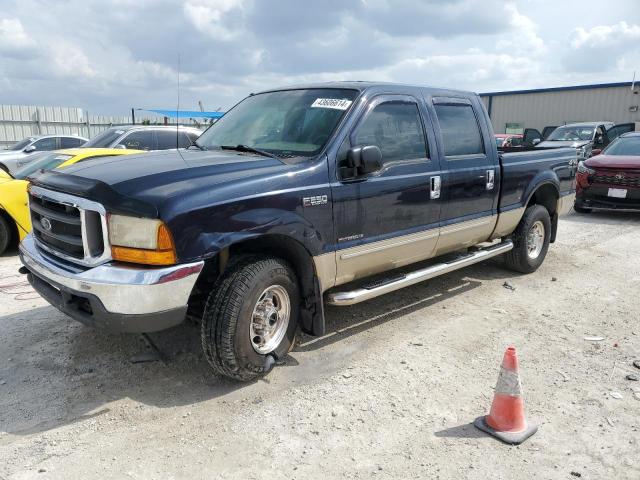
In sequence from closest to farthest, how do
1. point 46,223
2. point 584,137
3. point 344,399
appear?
1. point 344,399
2. point 46,223
3. point 584,137

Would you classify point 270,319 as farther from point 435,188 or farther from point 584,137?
point 584,137

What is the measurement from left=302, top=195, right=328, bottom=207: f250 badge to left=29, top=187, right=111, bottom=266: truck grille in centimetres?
129

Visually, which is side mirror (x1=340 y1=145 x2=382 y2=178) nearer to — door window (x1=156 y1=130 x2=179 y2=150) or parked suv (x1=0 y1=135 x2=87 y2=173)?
door window (x1=156 y1=130 x2=179 y2=150)

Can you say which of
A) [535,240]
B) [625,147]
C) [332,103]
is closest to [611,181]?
[625,147]

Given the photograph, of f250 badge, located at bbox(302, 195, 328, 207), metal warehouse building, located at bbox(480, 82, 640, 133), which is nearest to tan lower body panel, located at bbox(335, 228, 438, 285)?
f250 badge, located at bbox(302, 195, 328, 207)

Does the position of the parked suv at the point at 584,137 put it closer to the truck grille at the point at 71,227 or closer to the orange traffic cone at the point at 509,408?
the orange traffic cone at the point at 509,408

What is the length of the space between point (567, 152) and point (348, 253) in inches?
163

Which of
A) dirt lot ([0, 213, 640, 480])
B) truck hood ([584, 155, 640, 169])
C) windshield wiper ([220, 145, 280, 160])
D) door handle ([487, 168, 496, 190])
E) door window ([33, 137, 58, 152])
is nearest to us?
dirt lot ([0, 213, 640, 480])

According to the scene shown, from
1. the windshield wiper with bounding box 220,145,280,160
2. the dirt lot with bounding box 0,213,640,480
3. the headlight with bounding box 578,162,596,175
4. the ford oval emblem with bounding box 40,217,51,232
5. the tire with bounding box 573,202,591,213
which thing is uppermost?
the windshield wiper with bounding box 220,145,280,160

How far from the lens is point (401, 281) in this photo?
14.8 feet

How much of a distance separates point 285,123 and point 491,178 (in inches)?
90.7

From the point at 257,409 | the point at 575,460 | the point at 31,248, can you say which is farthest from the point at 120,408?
the point at 575,460

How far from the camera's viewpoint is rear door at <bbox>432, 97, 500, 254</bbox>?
16.1 feet

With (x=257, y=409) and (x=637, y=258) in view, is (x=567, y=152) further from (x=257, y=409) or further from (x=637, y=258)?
(x=257, y=409)
